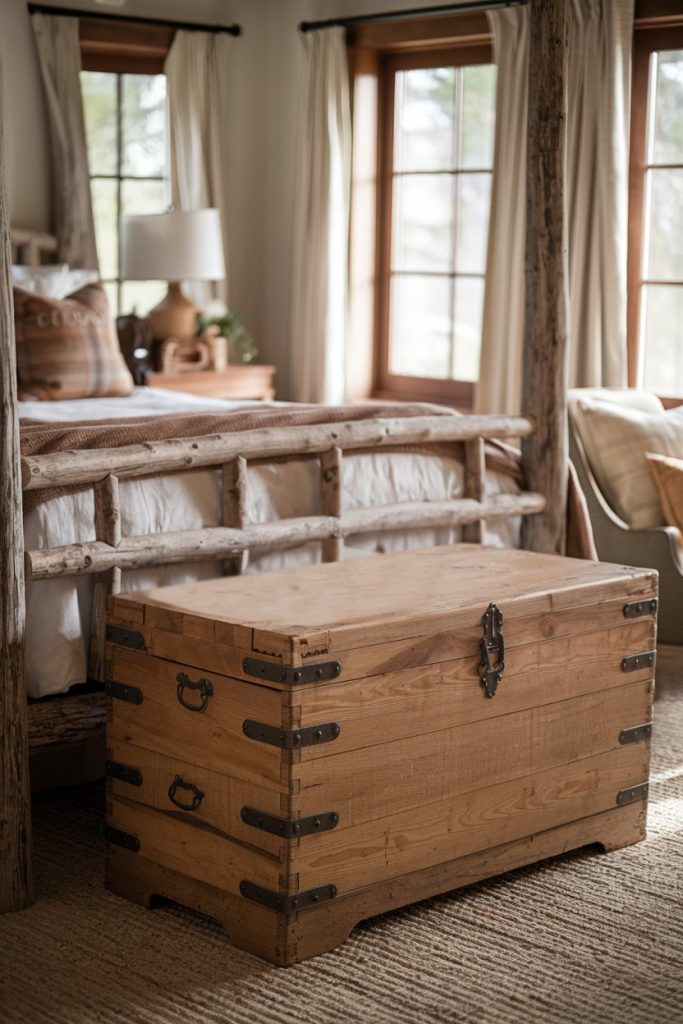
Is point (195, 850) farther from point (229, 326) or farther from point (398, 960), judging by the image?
point (229, 326)

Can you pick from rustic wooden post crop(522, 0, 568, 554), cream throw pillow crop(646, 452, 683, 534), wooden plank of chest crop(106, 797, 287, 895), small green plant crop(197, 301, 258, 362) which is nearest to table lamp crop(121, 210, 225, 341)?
small green plant crop(197, 301, 258, 362)

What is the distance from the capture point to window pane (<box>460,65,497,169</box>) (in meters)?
5.42

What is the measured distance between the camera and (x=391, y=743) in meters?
2.39

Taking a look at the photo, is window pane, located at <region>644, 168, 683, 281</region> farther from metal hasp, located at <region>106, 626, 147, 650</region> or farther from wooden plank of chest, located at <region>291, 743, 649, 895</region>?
metal hasp, located at <region>106, 626, 147, 650</region>

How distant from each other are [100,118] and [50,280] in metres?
1.20

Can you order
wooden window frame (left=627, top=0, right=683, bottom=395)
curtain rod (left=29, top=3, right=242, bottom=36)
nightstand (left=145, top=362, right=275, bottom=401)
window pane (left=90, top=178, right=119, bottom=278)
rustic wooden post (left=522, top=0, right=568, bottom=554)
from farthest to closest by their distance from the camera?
window pane (left=90, top=178, right=119, bottom=278) < nightstand (left=145, top=362, right=275, bottom=401) < curtain rod (left=29, top=3, right=242, bottom=36) < wooden window frame (left=627, top=0, right=683, bottom=395) < rustic wooden post (left=522, top=0, right=568, bottom=554)

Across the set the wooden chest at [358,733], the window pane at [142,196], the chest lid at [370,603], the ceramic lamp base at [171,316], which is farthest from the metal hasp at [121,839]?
the window pane at [142,196]

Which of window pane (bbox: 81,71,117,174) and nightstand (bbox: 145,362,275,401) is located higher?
window pane (bbox: 81,71,117,174)

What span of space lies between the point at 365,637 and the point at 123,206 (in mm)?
3807

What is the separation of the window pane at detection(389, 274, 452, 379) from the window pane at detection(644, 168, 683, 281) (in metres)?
1.02

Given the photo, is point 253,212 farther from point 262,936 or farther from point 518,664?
point 262,936

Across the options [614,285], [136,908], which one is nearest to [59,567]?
[136,908]

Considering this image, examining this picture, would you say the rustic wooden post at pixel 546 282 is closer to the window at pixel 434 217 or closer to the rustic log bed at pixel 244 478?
the rustic log bed at pixel 244 478

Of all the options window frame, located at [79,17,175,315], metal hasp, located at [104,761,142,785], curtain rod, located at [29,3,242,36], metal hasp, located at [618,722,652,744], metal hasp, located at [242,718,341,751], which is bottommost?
metal hasp, located at [618,722,652,744]
